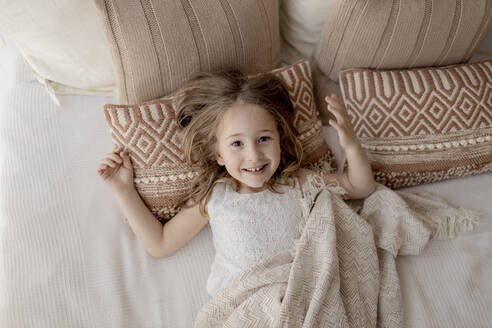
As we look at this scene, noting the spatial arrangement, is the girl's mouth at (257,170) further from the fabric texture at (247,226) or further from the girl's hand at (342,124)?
the girl's hand at (342,124)

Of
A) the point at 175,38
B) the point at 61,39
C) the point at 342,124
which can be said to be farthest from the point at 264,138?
the point at 61,39

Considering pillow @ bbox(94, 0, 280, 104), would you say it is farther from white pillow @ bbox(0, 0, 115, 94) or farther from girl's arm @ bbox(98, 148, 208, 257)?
girl's arm @ bbox(98, 148, 208, 257)

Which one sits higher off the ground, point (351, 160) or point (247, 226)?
point (351, 160)

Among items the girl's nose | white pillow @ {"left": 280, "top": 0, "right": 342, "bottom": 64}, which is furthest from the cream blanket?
white pillow @ {"left": 280, "top": 0, "right": 342, "bottom": 64}

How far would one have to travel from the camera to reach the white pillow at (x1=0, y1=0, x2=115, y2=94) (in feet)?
3.38

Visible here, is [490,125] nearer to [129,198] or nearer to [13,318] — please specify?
[129,198]

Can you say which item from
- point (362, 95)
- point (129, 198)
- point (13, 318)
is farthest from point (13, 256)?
point (362, 95)

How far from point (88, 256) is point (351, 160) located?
774mm

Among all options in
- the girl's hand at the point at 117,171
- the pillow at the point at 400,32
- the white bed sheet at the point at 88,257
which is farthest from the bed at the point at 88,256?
the pillow at the point at 400,32

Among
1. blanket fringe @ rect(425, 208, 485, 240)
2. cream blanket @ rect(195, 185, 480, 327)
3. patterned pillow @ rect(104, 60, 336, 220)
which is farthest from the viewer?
blanket fringe @ rect(425, 208, 485, 240)

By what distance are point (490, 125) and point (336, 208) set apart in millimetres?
563

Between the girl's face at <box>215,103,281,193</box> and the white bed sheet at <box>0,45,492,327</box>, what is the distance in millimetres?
272

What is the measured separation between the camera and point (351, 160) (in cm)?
113

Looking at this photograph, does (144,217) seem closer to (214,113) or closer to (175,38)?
(214,113)
